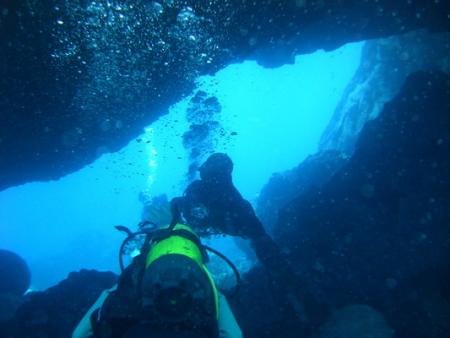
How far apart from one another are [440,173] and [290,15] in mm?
5112

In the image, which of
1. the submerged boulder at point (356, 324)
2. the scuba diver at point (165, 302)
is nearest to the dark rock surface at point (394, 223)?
the submerged boulder at point (356, 324)

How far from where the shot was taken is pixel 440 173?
25.6 ft

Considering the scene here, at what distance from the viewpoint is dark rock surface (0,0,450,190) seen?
652cm

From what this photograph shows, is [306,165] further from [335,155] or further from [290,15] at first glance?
[290,15]

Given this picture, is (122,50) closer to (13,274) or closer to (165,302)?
(165,302)

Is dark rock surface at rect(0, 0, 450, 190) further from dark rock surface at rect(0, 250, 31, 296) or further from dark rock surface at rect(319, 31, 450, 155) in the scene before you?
dark rock surface at rect(0, 250, 31, 296)

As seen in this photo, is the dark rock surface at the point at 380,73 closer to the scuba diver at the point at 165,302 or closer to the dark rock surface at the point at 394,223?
the dark rock surface at the point at 394,223

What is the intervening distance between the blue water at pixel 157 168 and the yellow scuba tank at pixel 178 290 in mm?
8304

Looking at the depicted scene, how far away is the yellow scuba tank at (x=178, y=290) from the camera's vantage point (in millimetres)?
3119

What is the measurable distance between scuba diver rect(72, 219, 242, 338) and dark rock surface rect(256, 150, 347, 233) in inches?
438

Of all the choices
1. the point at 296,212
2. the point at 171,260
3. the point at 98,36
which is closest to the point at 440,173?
the point at 296,212

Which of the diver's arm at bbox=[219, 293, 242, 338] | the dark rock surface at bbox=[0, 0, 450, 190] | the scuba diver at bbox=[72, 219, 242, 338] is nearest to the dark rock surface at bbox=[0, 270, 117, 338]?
the dark rock surface at bbox=[0, 0, 450, 190]

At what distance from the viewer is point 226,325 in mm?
3465

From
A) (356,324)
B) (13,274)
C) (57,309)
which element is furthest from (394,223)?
(13,274)
